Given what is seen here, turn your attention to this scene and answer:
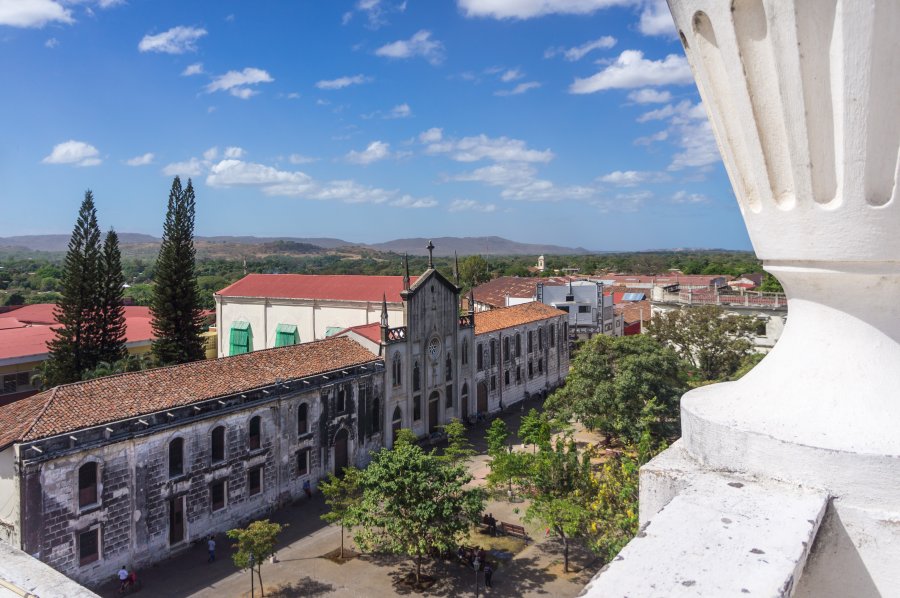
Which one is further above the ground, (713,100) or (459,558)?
(713,100)

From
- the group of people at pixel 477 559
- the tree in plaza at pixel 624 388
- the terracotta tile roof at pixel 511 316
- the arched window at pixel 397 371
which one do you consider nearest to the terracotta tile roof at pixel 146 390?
the arched window at pixel 397 371

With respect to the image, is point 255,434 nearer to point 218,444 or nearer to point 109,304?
point 218,444

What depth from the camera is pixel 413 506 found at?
51.2ft

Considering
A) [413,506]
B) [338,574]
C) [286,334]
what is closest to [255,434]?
[338,574]

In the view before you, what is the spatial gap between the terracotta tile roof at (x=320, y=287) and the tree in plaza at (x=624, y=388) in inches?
504

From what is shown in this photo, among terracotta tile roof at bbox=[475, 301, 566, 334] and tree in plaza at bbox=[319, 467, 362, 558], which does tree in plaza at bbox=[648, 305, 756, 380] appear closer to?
terracotta tile roof at bbox=[475, 301, 566, 334]

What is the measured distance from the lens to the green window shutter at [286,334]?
3806cm

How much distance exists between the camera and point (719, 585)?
1.66 metres

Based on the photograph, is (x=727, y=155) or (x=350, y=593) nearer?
(x=727, y=155)

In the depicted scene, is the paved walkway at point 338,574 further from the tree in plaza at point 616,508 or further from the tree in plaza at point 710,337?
the tree in plaza at point 710,337

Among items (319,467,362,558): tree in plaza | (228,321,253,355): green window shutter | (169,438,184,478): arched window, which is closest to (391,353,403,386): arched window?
(319,467,362,558): tree in plaza

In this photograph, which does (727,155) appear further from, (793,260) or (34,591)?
(34,591)

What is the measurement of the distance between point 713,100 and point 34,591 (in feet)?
11.9

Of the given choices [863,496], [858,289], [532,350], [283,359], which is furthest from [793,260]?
[532,350]
